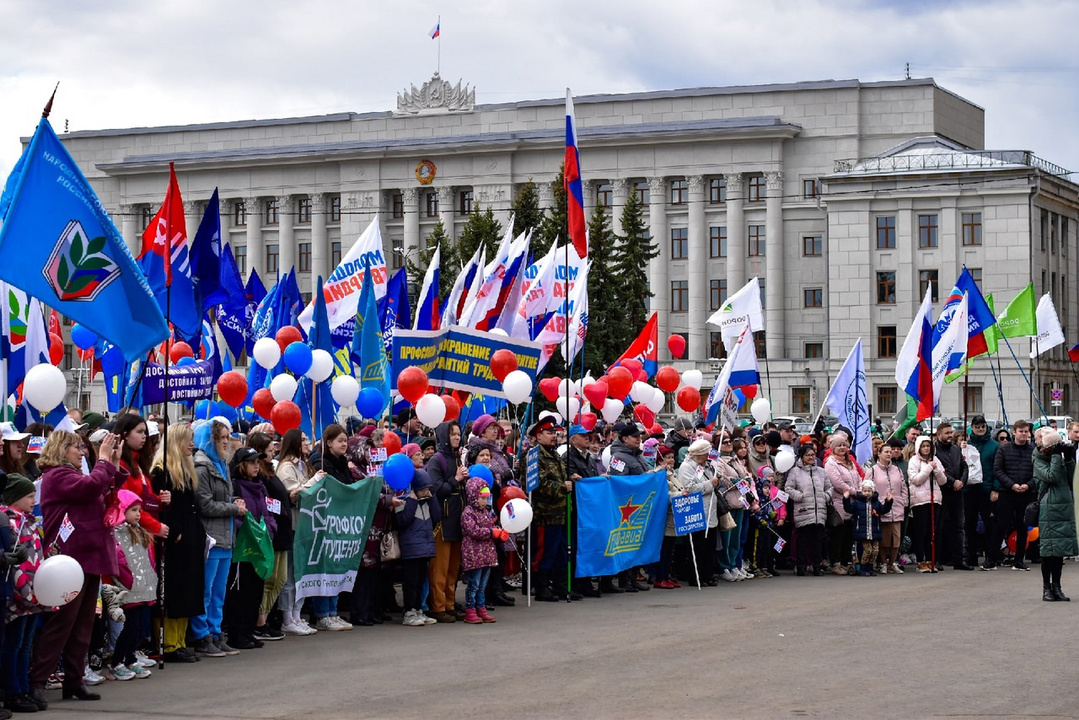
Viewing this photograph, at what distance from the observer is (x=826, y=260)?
80812mm

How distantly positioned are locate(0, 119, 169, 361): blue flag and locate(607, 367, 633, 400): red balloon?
10490 millimetres

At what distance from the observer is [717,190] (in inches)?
3339

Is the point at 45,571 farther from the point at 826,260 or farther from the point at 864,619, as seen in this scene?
the point at 826,260

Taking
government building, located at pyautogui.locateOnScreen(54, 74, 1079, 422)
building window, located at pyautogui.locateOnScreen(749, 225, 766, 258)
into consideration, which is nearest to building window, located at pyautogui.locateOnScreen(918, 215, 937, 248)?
government building, located at pyautogui.locateOnScreen(54, 74, 1079, 422)

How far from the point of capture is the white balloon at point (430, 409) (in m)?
15.4

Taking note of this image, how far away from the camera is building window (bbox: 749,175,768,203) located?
8362 cm

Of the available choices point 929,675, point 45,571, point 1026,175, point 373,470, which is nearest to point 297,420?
point 373,470

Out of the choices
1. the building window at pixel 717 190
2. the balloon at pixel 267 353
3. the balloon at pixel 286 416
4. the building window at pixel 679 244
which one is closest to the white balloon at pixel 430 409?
the balloon at pixel 286 416

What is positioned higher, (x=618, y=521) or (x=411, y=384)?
(x=411, y=384)

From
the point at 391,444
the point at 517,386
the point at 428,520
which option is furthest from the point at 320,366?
the point at 428,520

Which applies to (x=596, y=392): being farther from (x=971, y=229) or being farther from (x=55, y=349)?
(x=971, y=229)

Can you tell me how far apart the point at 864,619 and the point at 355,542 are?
459 cm

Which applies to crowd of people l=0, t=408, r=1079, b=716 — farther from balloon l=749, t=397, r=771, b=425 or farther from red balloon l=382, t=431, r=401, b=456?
balloon l=749, t=397, r=771, b=425

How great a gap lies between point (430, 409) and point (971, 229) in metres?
63.9
